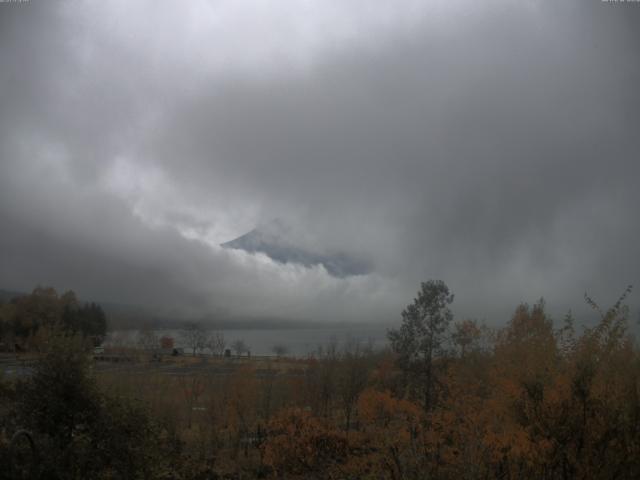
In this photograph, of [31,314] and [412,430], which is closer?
[412,430]

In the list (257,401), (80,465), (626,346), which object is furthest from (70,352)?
(257,401)

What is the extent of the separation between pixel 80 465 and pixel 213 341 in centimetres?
7780

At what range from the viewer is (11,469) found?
9.02 meters

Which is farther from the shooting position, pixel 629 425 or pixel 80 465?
pixel 629 425

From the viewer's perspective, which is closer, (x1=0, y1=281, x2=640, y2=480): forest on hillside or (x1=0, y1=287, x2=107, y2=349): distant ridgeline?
(x1=0, y1=281, x2=640, y2=480): forest on hillside

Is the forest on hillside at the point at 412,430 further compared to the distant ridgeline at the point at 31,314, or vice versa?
the distant ridgeline at the point at 31,314

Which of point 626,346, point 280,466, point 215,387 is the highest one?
point 626,346

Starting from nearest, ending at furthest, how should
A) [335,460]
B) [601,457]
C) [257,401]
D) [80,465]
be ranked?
1. [80,465]
2. [601,457]
3. [335,460]
4. [257,401]

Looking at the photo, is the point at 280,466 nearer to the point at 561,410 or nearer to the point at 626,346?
the point at 561,410

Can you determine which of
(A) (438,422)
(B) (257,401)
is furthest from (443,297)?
(B) (257,401)

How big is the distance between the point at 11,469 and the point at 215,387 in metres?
24.3

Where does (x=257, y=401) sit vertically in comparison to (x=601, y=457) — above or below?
below

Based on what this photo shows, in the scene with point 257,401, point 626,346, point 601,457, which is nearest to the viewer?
point 601,457

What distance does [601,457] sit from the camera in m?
11.7
